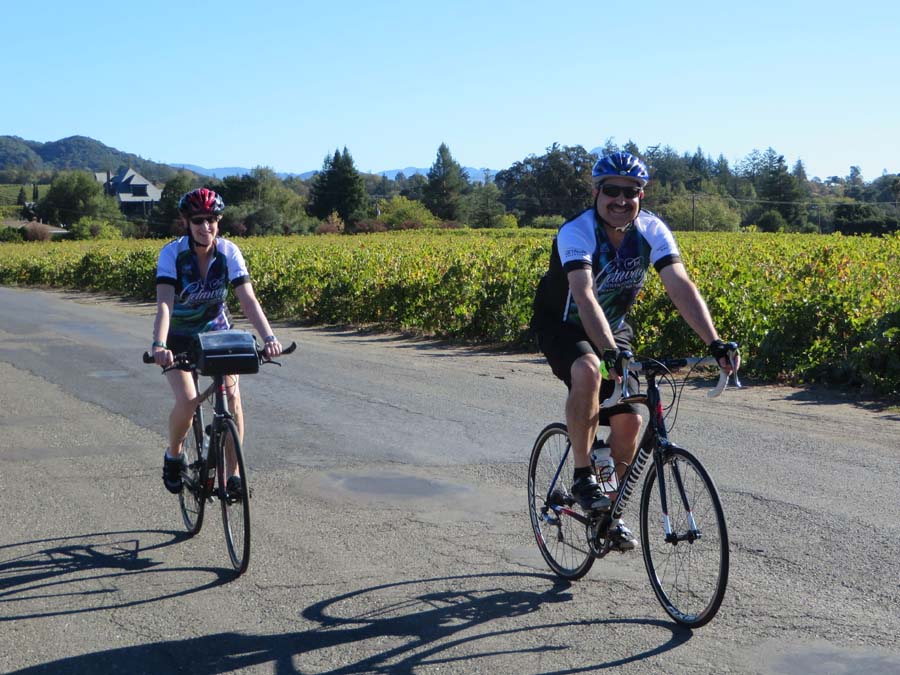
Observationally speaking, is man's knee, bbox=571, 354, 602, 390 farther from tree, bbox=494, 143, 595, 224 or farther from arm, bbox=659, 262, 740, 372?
tree, bbox=494, 143, 595, 224

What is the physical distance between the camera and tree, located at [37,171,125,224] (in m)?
129

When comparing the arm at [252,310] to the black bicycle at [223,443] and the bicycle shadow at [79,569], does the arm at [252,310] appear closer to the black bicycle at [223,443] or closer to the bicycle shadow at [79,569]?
the black bicycle at [223,443]

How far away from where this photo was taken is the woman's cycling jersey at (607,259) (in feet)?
15.2

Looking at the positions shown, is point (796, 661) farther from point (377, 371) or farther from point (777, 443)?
point (377, 371)

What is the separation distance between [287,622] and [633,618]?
1.58 m

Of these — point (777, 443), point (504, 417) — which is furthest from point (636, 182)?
point (504, 417)

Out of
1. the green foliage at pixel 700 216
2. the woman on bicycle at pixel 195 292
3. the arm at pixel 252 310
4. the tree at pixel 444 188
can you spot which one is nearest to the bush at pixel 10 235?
the tree at pixel 444 188

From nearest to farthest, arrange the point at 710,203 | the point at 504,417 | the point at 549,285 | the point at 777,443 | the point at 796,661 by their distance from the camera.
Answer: the point at 796,661 < the point at 549,285 < the point at 777,443 < the point at 504,417 < the point at 710,203

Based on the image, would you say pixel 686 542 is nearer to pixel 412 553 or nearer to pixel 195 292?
pixel 412 553

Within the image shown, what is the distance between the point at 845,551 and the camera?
17.9ft

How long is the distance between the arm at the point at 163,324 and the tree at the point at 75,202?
129228 mm

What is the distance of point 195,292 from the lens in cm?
579

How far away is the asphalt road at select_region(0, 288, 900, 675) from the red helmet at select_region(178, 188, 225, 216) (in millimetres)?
1933

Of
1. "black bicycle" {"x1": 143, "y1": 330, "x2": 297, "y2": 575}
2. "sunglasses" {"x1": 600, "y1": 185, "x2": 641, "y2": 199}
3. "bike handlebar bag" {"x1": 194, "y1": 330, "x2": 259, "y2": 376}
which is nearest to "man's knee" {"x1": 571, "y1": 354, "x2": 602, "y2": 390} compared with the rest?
"sunglasses" {"x1": 600, "y1": 185, "x2": 641, "y2": 199}
